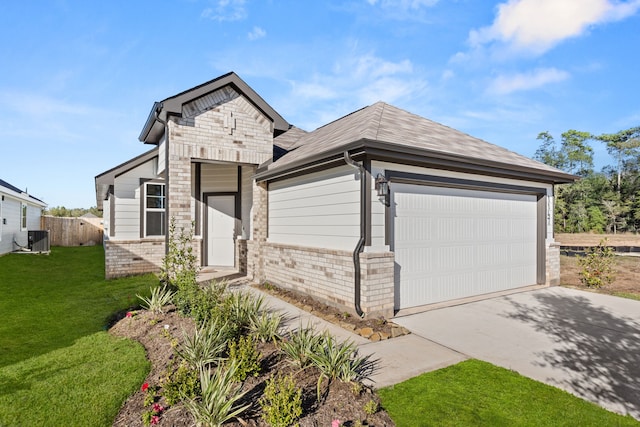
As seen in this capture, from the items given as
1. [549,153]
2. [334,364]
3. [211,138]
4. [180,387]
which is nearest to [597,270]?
[334,364]

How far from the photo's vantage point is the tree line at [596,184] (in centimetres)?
3644

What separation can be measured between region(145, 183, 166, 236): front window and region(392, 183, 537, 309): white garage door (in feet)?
27.1

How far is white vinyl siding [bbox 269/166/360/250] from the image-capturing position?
627 cm

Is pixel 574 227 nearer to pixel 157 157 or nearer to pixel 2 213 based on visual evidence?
pixel 157 157

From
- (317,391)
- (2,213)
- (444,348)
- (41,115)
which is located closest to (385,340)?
(444,348)

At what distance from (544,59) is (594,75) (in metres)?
11.4

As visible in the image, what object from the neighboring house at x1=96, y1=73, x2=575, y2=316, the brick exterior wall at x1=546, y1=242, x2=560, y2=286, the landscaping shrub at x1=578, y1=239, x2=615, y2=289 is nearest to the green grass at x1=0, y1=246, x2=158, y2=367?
the neighboring house at x1=96, y1=73, x2=575, y2=316

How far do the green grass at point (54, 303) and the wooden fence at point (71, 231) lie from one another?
11924 millimetres

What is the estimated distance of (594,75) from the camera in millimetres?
23375

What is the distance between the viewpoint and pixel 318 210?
7.22m

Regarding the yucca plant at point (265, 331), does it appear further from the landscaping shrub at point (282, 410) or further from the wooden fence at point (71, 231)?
the wooden fence at point (71, 231)

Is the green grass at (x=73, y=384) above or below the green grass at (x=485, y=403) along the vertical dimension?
below

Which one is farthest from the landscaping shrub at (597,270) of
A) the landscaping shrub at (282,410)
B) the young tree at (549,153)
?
the young tree at (549,153)

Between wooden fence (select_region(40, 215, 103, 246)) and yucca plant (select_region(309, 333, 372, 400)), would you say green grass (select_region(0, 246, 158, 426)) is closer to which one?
yucca plant (select_region(309, 333, 372, 400))
